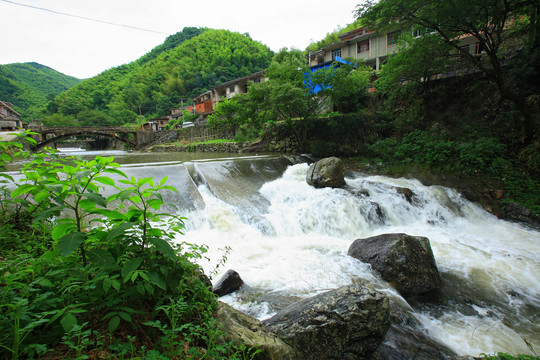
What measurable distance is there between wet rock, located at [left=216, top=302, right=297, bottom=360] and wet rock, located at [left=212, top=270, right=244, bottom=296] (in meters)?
1.74

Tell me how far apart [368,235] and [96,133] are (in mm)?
34452

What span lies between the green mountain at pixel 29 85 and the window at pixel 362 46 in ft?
211

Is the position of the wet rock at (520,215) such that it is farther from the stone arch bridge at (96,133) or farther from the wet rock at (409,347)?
the stone arch bridge at (96,133)

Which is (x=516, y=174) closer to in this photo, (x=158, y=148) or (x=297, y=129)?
(x=297, y=129)

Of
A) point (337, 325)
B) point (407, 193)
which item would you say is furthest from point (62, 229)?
point (407, 193)

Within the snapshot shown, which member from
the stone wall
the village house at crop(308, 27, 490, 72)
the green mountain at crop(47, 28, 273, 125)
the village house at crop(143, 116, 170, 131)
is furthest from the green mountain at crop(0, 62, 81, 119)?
the village house at crop(308, 27, 490, 72)

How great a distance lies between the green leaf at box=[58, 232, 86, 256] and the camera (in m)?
1.34

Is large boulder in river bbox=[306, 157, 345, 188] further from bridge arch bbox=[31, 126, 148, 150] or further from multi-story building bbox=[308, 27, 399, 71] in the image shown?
bridge arch bbox=[31, 126, 148, 150]

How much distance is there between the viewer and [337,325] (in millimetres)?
2676

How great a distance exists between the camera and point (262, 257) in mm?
5496

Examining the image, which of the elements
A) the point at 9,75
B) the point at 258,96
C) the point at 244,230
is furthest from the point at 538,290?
the point at 9,75

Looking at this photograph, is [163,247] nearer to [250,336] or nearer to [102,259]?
[102,259]

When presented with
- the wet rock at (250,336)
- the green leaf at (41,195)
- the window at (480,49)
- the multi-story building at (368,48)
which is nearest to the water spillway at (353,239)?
the wet rock at (250,336)

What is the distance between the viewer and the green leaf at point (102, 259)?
150 centimetres
